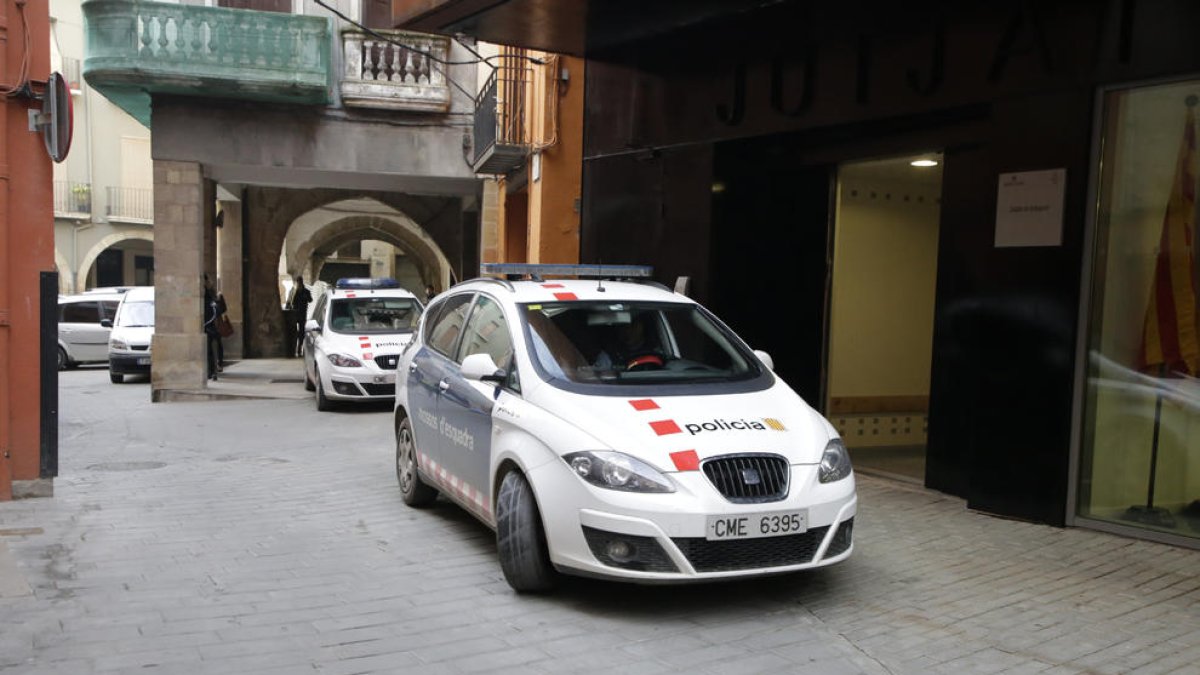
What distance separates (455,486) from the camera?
6.30m

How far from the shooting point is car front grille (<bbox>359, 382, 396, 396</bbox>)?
13.6 metres

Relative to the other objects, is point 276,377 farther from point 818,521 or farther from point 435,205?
point 818,521

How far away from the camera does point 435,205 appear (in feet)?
84.5

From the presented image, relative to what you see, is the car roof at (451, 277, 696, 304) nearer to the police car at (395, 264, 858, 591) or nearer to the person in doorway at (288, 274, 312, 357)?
the police car at (395, 264, 858, 591)

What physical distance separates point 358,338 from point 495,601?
9382 millimetres

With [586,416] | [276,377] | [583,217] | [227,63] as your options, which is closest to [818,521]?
[586,416]

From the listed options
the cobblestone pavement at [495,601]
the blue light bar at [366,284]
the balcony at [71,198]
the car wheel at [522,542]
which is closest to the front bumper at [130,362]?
the blue light bar at [366,284]

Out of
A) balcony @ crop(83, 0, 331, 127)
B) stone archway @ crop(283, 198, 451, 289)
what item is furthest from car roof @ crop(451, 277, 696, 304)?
stone archway @ crop(283, 198, 451, 289)

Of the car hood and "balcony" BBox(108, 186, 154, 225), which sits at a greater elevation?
"balcony" BBox(108, 186, 154, 225)

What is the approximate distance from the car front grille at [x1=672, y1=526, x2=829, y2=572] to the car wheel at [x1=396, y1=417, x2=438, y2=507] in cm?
313

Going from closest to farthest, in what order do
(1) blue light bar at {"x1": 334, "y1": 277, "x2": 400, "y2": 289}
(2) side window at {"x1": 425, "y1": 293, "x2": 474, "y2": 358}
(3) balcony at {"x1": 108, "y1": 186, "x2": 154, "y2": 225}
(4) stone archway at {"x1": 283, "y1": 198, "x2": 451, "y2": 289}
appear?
(2) side window at {"x1": 425, "y1": 293, "x2": 474, "y2": 358}
(1) blue light bar at {"x1": 334, "y1": 277, "x2": 400, "y2": 289}
(4) stone archway at {"x1": 283, "y1": 198, "x2": 451, "y2": 289}
(3) balcony at {"x1": 108, "y1": 186, "x2": 154, "y2": 225}

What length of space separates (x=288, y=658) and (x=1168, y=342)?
5.78 m

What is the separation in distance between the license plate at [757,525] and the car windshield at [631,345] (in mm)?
1127

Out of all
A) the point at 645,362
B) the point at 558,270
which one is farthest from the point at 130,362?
the point at 645,362
